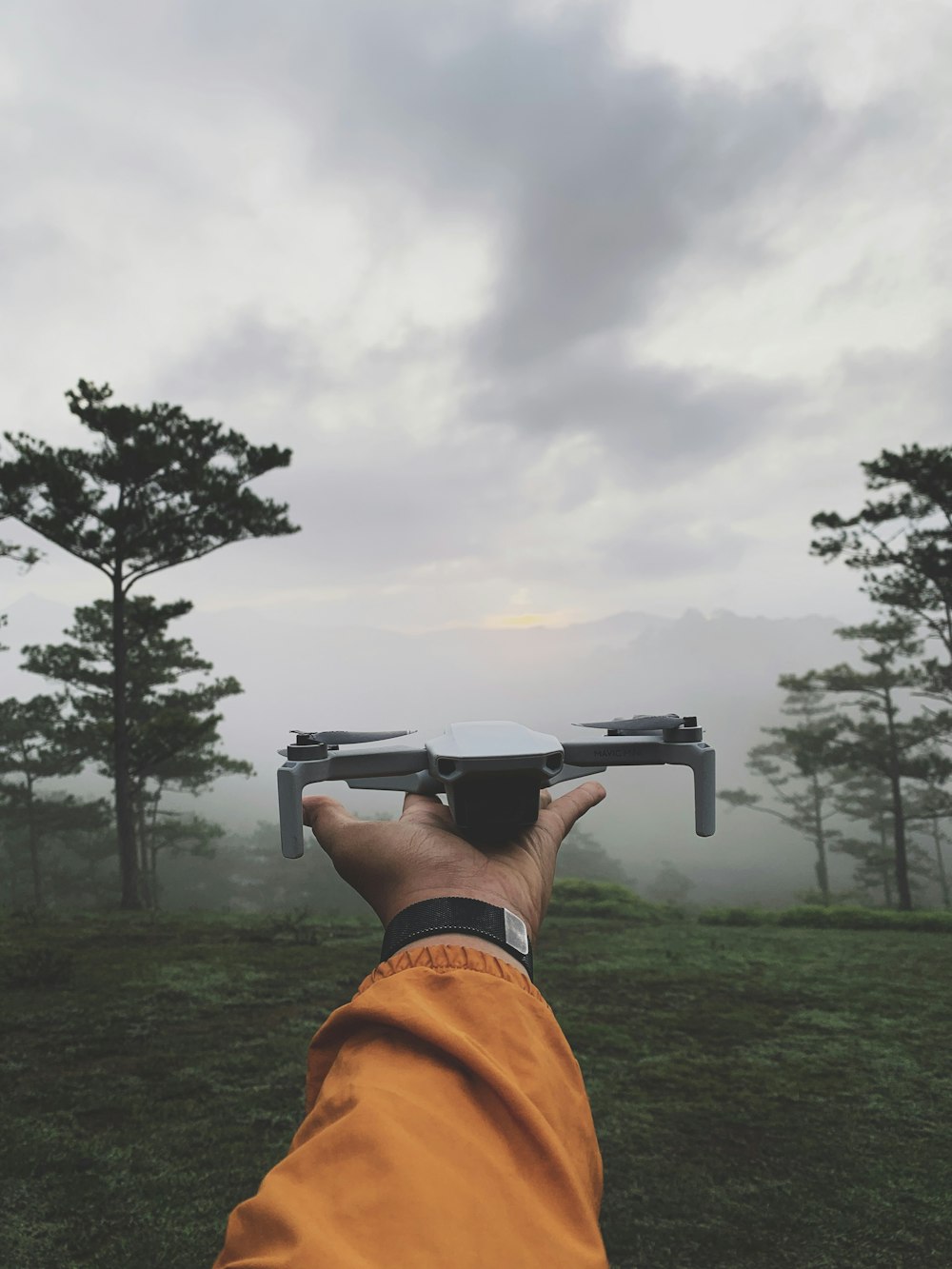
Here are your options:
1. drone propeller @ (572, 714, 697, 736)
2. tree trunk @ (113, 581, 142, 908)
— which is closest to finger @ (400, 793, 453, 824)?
drone propeller @ (572, 714, 697, 736)

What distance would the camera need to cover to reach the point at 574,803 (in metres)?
1.72

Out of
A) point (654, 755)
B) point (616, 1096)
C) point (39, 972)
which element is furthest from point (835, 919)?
point (654, 755)

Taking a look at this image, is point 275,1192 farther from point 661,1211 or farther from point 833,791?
point 833,791

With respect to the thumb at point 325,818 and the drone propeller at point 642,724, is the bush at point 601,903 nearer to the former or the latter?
the drone propeller at point 642,724

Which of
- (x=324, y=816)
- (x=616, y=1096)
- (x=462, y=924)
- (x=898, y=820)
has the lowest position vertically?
(x=898, y=820)

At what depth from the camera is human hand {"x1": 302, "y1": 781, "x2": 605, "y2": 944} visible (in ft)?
4.03

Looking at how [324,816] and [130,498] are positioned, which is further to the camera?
[130,498]

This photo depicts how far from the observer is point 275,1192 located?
673 mm

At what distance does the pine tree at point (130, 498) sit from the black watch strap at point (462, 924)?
1356 centimetres

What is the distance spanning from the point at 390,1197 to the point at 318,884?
1781 inches

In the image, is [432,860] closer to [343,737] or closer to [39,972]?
[343,737]

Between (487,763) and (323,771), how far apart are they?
0.46 metres

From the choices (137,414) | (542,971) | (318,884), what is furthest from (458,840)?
(318,884)

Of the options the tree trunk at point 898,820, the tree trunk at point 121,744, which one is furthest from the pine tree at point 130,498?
the tree trunk at point 898,820
